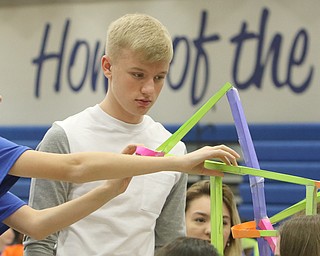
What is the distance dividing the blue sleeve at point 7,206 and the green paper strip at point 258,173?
45cm

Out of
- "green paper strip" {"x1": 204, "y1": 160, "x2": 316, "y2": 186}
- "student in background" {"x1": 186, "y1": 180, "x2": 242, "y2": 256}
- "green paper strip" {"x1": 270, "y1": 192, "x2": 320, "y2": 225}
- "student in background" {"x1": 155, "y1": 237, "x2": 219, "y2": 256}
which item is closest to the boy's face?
"green paper strip" {"x1": 204, "y1": 160, "x2": 316, "y2": 186}

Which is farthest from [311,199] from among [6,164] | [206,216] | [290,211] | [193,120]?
[206,216]

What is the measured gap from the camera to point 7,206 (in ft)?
5.63

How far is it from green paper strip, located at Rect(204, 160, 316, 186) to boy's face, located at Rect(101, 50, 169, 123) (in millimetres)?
316

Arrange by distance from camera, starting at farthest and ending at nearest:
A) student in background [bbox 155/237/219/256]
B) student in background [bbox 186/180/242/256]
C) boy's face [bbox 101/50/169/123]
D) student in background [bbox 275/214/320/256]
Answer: student in background [bbox 186/180/242/256]
boy's face [bbox 101/50/169/123]
student in background [bbox 275/214/320/256]
student in background [bbox 155/237/219/256]

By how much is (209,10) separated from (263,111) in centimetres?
99

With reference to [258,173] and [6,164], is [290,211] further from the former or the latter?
[6,164]

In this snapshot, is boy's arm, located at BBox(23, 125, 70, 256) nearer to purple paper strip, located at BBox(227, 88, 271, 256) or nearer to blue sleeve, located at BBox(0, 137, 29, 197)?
blue sleeve, located at BBox(0, 137, 29, 197)

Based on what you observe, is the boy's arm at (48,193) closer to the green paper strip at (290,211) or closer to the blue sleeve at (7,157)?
the blue sleeve at (7,157)

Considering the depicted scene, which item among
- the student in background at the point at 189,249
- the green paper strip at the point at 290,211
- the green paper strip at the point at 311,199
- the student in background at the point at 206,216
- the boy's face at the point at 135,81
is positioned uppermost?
the boy's face at the point at 135,81

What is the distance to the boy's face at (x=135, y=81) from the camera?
185 centimetres

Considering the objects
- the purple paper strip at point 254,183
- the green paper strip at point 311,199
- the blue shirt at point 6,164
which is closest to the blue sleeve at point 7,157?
the blue shirt at point 6,164

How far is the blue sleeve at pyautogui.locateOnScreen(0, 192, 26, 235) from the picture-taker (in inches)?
67.2

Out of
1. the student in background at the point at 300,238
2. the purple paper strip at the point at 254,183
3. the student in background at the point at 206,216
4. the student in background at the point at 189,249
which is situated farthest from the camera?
the student in background at the point at 206,216
